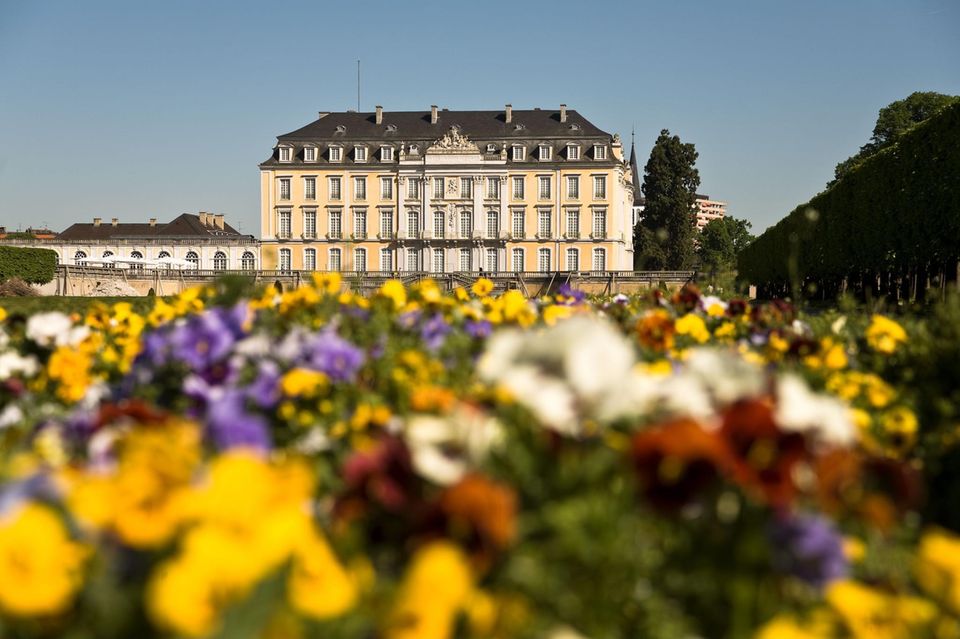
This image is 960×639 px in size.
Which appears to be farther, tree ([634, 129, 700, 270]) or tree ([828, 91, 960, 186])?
tree ([634, 129, 700, 270])

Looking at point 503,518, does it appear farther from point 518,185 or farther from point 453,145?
point 453,145

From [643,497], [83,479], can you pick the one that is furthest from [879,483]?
[83,479]

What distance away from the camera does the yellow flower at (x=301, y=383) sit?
2459mm

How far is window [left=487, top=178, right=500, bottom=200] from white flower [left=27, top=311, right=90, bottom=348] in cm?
5219

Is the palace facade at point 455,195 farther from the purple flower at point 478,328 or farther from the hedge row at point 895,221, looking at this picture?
the purple flower at point 478,328

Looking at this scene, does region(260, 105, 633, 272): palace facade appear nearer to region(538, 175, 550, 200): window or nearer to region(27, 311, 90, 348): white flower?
region(538, 175, 550, 200): window

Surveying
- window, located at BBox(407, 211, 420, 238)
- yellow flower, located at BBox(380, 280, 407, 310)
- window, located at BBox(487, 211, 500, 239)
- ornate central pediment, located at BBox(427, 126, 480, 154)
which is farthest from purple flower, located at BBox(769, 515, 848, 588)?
window, located at BBox(407, 211, 420, 238)

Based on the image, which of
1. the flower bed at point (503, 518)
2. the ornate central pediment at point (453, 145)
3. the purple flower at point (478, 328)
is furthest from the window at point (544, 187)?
the flower bed at point (503, 518)

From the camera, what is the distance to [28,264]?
37312mm

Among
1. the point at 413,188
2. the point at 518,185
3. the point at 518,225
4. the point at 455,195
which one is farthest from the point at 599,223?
the point at 413,188

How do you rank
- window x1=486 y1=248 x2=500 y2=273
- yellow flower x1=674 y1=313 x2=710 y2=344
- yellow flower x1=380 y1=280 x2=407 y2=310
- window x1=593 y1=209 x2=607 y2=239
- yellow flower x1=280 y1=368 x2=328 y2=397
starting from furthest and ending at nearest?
window x1=486 y1=248 x2=500 y2=273
window x1=593 y1=209 x2=607 y2=239
yellow flower x1=380 y1=280 x2=407 y2=310
yellow flower x1=674 y1=313 x2=710 y2=344
yellow flower x1=280 y1=368 x2=328 y2=397

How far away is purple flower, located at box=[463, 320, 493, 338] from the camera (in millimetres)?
3330

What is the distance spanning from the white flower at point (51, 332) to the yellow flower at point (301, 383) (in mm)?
1388

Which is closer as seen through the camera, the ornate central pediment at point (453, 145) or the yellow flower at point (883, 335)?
the yellow flower at point (883, 335)
